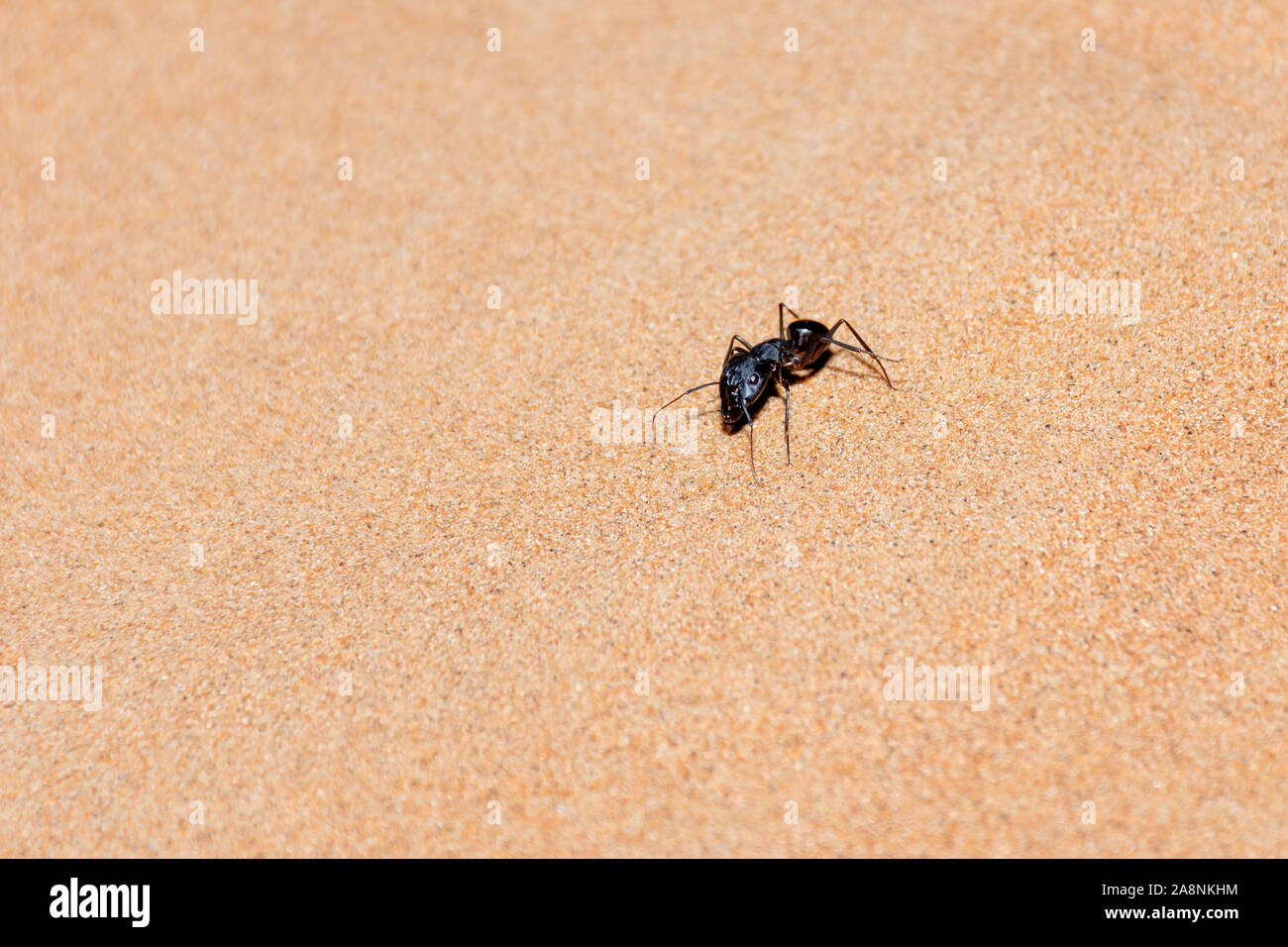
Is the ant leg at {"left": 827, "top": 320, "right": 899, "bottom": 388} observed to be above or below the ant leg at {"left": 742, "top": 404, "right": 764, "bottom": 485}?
above

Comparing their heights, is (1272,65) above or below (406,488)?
above

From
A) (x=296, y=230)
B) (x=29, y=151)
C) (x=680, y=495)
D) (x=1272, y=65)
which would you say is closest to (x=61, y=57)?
(x=29, y=151)

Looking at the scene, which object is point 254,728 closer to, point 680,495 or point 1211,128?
point 680,495

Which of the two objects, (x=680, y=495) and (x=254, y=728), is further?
(x=680, y=495)

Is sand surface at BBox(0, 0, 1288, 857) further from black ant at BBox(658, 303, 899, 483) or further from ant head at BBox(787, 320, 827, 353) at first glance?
ant head at BBox(787, 320, 827, 353)

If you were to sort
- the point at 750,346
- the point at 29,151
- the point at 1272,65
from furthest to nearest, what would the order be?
the point at 29,151 < the point at 1272,65 < the point at 750,346

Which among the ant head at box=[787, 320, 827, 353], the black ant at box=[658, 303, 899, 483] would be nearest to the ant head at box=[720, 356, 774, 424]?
the black ant at box=[658, 303, 899, 483]
